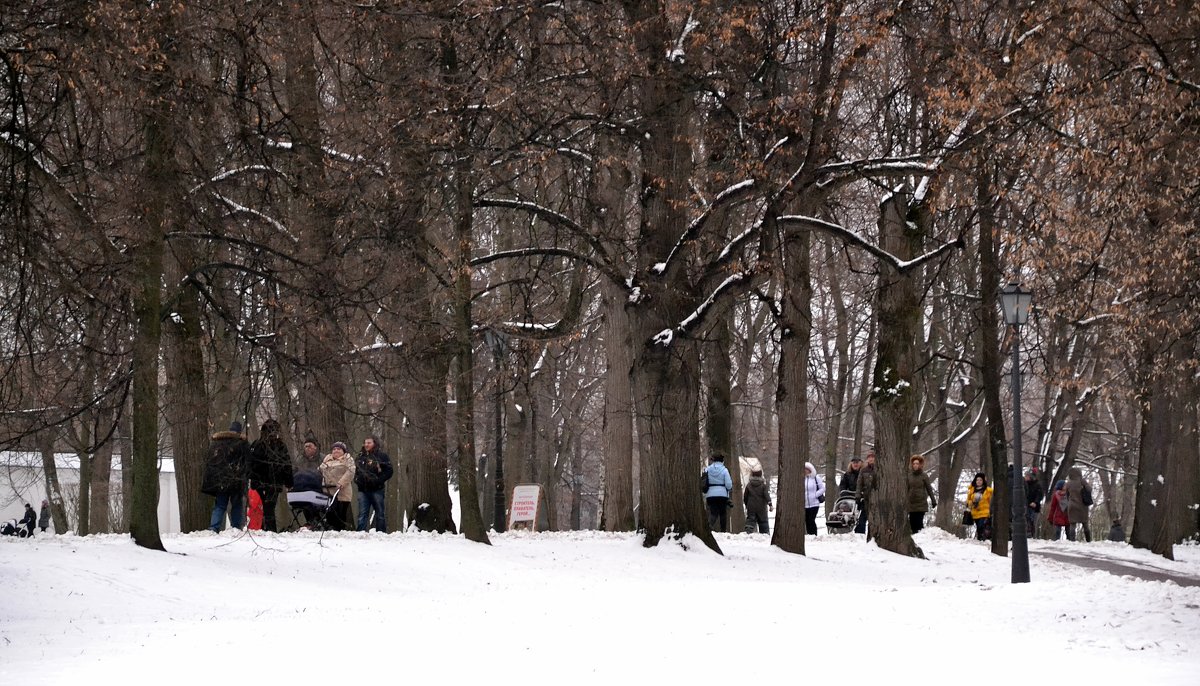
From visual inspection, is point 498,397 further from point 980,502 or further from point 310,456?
point 980,502

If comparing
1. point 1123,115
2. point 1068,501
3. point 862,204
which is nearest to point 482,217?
point 862,204

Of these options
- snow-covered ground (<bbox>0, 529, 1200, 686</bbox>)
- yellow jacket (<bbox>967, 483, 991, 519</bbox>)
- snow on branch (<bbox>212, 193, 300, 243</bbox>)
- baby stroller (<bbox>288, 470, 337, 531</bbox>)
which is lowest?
snow-covered ground (<bbox>0, 529, 1200, 686</bbox>)

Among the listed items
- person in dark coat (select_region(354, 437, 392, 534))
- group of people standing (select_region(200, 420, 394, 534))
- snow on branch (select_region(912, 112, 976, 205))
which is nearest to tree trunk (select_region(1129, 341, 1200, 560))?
snow on branch (select_region(912, 112, 976, 205))

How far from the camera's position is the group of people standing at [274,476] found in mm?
19516

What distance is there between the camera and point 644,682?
916 centimetres

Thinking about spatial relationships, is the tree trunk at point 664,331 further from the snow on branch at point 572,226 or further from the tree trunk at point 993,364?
the tree trunk at point 993,364

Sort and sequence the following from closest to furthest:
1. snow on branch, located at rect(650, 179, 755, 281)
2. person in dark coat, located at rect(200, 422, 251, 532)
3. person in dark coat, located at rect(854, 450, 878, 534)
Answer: snow on branch, located at rect(650, 179, 755, 281)
person in dark coat, located at rect(200, 422, 251, 532)
person in dark coat, located at rect(854, 450, 878, 534)

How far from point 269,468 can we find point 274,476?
25cm

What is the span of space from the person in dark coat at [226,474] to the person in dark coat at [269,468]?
23cm

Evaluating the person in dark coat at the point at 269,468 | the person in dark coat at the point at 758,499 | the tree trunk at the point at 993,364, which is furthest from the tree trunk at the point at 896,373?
the person in dark coat at the point at 269,468

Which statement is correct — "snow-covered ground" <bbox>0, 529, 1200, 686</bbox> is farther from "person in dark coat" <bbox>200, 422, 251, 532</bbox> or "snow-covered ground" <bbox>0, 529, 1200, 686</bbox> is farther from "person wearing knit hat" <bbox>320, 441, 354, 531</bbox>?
"person wearing knit hat" <bbox>320, 441, 354, 531</bbox>

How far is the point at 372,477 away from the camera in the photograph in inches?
884

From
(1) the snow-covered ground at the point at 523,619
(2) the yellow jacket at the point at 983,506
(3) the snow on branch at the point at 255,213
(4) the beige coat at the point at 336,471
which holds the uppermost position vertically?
(3) the snow on branch at the point at 255,213

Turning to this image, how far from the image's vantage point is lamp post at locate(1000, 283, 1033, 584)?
707 inches
